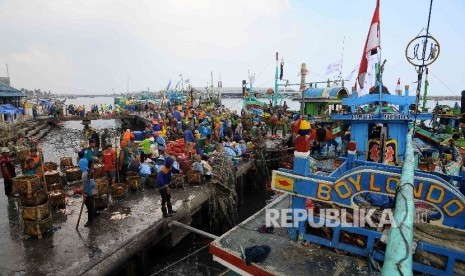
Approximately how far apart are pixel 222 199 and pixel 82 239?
5.51 meters

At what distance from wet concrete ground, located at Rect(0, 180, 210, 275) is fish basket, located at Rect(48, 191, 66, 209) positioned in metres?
0.21

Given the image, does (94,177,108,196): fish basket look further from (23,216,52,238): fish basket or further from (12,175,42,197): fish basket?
(12,175,42,197): fish basket

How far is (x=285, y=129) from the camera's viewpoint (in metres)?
25.5

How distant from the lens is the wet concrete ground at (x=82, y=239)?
6673 mm

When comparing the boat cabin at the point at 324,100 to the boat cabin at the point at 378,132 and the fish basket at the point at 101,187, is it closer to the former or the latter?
the boat cabin at the point at 378,132

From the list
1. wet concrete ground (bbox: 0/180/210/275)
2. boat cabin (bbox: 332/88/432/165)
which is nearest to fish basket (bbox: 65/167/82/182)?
wet concrete ground (bbox: 0/180/210/275)

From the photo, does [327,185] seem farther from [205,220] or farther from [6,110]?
[6,110]

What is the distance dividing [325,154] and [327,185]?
11.8m

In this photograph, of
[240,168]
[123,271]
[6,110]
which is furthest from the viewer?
[6,110]

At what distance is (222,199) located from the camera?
477 inches

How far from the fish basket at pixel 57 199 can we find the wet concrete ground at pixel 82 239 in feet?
0.68

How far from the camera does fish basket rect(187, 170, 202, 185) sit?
12.3m

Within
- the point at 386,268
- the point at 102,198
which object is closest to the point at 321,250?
the point at 386,268

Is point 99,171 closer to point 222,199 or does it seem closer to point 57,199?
point 57,199
